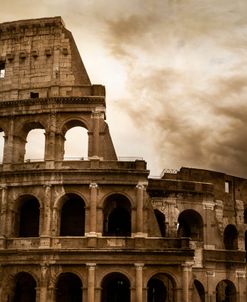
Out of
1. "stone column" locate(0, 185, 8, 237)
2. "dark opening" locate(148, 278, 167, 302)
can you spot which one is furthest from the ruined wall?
"dark opening" locate(148, 278, 167, 302)

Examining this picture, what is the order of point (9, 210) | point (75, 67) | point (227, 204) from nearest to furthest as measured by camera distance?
point (9, 210), point (75, 67), point (227, 204)

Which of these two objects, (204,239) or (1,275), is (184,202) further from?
(1,275)

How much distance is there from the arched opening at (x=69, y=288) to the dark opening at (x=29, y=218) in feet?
9.33

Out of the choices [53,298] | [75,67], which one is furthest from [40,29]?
[53,298]

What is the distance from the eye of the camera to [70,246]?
28.7 meters

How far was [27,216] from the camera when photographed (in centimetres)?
3102

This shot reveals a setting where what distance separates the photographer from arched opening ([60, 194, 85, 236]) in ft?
99.2

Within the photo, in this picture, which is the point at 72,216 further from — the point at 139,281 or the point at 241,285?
the point at 241,285

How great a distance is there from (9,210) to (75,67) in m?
9.00

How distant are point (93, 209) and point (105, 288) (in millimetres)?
4611

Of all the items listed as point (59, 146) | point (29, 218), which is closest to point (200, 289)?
point (29, 218)

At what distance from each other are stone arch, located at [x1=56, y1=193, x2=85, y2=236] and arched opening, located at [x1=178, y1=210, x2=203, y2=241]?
684 centimetres

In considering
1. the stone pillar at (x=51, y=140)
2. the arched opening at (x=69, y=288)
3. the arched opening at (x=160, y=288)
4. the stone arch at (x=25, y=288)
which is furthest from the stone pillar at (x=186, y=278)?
the stone pillar at (x=51, y=140)

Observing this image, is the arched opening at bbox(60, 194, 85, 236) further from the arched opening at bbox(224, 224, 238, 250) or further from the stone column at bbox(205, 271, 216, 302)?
the arched opening at bbox(224, 224, 238, 250)
